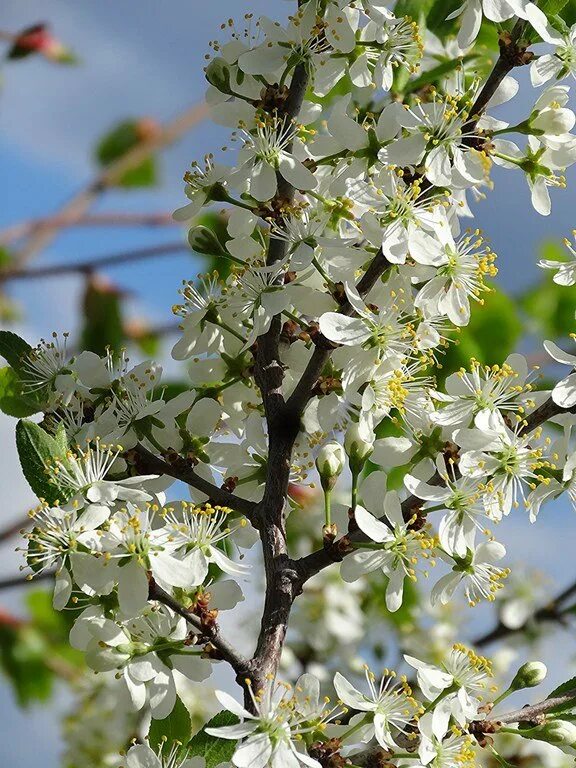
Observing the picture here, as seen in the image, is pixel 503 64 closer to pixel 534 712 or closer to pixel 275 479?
pixel 275 479

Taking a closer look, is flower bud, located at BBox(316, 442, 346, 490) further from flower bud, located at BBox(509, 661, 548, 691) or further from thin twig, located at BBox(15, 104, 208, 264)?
thin twig, located at BBox(15, 104, 208, 264)

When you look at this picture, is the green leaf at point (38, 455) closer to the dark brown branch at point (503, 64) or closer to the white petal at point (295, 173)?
the white petal at point (295, 173)

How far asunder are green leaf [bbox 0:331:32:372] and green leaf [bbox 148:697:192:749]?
417 millimetres

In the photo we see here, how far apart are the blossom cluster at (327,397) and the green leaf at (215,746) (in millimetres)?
41

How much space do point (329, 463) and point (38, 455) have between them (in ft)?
0.91

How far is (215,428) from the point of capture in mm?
1084

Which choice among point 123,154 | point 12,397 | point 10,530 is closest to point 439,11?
point 12,397

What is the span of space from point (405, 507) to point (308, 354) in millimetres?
179

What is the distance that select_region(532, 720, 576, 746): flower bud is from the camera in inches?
38.7

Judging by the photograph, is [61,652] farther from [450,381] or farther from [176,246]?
[450,381]

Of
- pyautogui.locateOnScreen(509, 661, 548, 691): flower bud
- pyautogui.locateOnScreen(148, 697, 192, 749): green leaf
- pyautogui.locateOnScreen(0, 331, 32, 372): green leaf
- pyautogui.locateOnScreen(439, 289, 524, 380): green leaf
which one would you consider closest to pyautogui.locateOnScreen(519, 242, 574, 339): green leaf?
pyautogui.locateOnScreen(439, 289, 524, 380): green leaf

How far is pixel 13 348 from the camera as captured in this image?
1.19 meters

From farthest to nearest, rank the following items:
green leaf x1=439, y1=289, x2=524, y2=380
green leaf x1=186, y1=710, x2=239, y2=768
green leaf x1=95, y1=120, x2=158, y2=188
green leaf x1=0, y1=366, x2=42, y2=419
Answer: green leaf x1=95, y1=120, x2=158, y2=188
green leaf x1=439, y1=289, x2=524, y2=380
green leaf x1=0, y1=366, x2=42, y2=419
green leaf x1=186, y1=710, x2=239, y2=768

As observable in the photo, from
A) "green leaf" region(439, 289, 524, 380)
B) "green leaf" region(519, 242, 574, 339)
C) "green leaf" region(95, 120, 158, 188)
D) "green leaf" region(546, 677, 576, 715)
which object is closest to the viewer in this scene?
"green leaf" region(546, 677, 576, 715)
